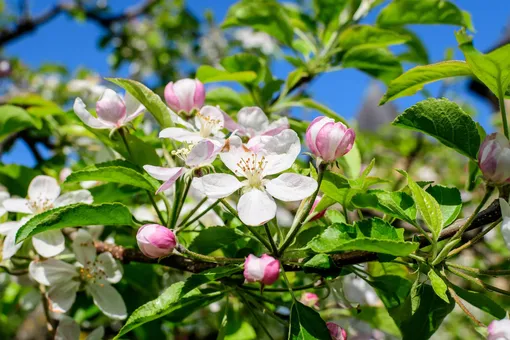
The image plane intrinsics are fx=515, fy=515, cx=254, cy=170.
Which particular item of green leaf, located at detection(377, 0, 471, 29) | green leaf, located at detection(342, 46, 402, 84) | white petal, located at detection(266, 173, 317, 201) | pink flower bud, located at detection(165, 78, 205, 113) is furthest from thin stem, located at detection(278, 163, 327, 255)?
green leaf, located at detection(377, 0, 471, 29)

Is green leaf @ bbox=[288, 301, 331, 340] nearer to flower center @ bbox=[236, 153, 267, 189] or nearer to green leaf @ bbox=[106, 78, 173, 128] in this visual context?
flower center @ bbox=[236, 153, 267, 189]

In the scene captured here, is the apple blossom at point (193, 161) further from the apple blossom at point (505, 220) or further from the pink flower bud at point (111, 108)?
the apple blossom at point (505, 220)

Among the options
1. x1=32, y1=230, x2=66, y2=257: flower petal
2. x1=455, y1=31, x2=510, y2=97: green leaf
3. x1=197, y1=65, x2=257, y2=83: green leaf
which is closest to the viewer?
x1=455, y1=31, x2=510, y2=97: green leaf

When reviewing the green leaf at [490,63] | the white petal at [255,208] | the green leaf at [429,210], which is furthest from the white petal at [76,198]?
the green leaf at [490,63]

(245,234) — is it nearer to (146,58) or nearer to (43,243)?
(43,243)

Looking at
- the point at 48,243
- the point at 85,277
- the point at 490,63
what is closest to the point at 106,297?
the point at 85,277

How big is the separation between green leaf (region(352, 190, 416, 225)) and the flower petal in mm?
603

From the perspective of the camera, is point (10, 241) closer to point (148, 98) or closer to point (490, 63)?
point (148, 98)

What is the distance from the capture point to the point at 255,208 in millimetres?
793

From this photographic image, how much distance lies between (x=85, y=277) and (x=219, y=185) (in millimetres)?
498

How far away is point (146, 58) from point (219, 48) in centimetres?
77

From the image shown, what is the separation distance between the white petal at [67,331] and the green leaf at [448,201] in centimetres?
81

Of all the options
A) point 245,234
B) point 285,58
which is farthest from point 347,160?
point 285,58

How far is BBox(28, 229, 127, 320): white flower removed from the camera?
1108 millimetres
